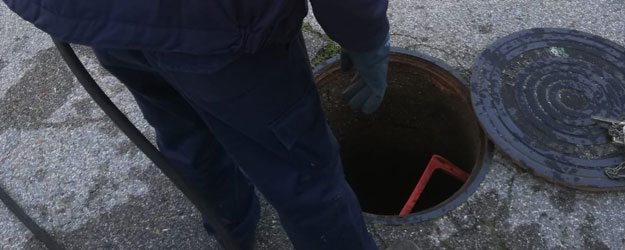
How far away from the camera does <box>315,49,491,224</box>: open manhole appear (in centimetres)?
227

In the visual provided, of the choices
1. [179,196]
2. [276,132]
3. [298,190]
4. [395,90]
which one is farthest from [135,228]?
[395,90]

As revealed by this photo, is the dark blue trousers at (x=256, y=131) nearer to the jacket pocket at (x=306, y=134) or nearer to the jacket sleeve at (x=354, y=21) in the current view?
the jacket pocket at (x=306, y=134)

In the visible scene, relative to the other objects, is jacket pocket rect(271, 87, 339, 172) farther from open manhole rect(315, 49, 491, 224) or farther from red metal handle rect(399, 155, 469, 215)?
red metal handle rect(399, 155, 469, 215)

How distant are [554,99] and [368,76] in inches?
45.1

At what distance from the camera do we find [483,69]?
2.27 meters

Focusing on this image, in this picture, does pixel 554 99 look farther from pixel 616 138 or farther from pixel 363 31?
pixel 363 31

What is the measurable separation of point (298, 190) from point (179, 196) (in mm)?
859

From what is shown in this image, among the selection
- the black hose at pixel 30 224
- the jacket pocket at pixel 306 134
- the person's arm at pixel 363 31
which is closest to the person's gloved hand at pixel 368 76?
the person's arm at pixel 363 31

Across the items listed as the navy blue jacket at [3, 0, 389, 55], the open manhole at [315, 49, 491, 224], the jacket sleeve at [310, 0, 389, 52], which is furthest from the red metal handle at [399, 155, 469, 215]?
the navy blue jacket at [3, 0, 389, 55]

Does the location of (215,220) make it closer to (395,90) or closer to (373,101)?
(373,101)

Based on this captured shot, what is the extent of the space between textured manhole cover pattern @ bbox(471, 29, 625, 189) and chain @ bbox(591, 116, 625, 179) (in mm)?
19

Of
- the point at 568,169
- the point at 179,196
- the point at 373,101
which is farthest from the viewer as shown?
the point at 179,196

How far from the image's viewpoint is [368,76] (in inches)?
56.7

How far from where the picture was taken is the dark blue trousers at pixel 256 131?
1.16m
